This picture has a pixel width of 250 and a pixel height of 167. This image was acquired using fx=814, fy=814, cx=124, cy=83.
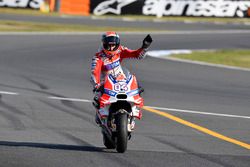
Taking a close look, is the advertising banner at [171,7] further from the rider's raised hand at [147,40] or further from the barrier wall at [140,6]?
the rider's raised hand at [147,40]

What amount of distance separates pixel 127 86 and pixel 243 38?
29.4 m

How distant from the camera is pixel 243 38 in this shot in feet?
129

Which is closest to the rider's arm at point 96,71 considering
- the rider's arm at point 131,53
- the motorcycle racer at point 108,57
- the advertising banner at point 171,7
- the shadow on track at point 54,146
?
the motorcycle racer at point 108,57

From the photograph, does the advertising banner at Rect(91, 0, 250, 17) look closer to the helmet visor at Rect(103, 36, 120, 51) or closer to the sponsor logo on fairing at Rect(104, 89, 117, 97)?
the helmet visor at Rect(103, 36, 120, 51)

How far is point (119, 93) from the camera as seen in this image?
34.1 feet

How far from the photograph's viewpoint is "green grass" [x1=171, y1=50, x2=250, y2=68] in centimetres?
2665

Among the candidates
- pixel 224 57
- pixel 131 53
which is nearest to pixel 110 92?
pixel 131 53

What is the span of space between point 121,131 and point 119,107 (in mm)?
375

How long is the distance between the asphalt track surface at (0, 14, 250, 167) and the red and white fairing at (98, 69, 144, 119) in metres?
0.55

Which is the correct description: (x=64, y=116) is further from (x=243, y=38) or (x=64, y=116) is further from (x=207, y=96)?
(x=243, y=38)

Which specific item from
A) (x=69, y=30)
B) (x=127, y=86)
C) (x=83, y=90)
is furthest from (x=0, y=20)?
(x=127, y=86)

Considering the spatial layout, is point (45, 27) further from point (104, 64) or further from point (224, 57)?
point (104, 64)

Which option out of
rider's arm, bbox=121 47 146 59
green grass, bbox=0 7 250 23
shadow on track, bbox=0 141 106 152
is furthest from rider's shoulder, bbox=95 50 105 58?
green grass, bbox=0 7 250 23

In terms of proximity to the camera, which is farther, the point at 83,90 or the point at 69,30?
the point at 69,30
